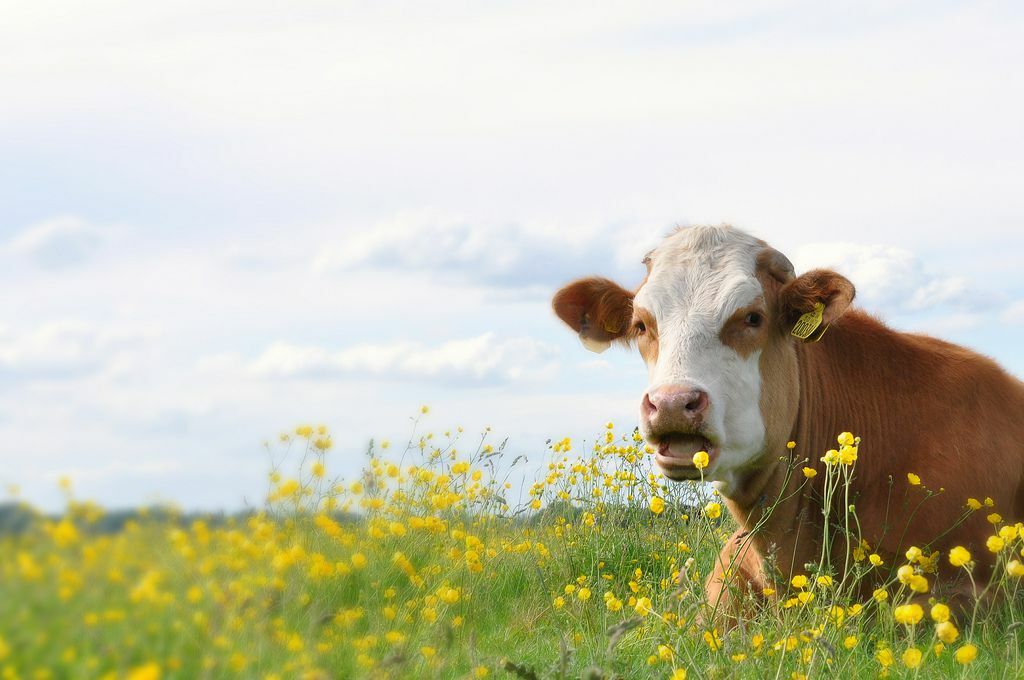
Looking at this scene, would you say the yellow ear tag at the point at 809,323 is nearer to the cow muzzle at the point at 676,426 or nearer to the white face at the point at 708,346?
the white face at the point at 708,346

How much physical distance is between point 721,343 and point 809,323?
69cm

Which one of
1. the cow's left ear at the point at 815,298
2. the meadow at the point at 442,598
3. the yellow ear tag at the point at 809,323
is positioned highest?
the cow's left ear at the point at 815,298

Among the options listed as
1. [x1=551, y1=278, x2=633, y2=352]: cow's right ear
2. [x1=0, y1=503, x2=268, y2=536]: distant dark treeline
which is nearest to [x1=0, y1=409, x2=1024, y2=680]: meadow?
[x1=0, y1=503, x2=268, y2=536]: distant dark treeline

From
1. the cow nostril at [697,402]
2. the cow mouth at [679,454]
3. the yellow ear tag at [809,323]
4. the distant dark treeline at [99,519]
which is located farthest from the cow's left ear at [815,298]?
the distant dark treeline at [99,519]

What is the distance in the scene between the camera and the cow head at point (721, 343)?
19.0ft

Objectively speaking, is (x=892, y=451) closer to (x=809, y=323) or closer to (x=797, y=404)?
(x=797, y=404)

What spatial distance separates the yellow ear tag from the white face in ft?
1.08

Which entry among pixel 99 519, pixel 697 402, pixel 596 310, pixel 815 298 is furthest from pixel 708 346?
pixel 99 519

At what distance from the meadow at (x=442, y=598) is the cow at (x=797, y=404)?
191 millimetres

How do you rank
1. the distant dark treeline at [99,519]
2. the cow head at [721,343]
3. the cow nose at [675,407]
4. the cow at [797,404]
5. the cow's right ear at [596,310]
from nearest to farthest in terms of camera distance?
the distant dark treeline at [99,519] < the cow nose at [675,407] < the cow head at [721,343] < the cow at [797,404] < the cow's right ear at [596,310]

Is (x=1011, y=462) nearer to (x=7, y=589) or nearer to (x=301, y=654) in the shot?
(x=301, y=654)

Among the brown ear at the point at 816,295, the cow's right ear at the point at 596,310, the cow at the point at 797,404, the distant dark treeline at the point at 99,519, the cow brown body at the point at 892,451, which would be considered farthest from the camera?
the cow's right ear at the point at 596,310

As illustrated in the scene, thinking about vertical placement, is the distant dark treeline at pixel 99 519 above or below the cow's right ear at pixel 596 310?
below

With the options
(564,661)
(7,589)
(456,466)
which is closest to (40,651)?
(7,589)
